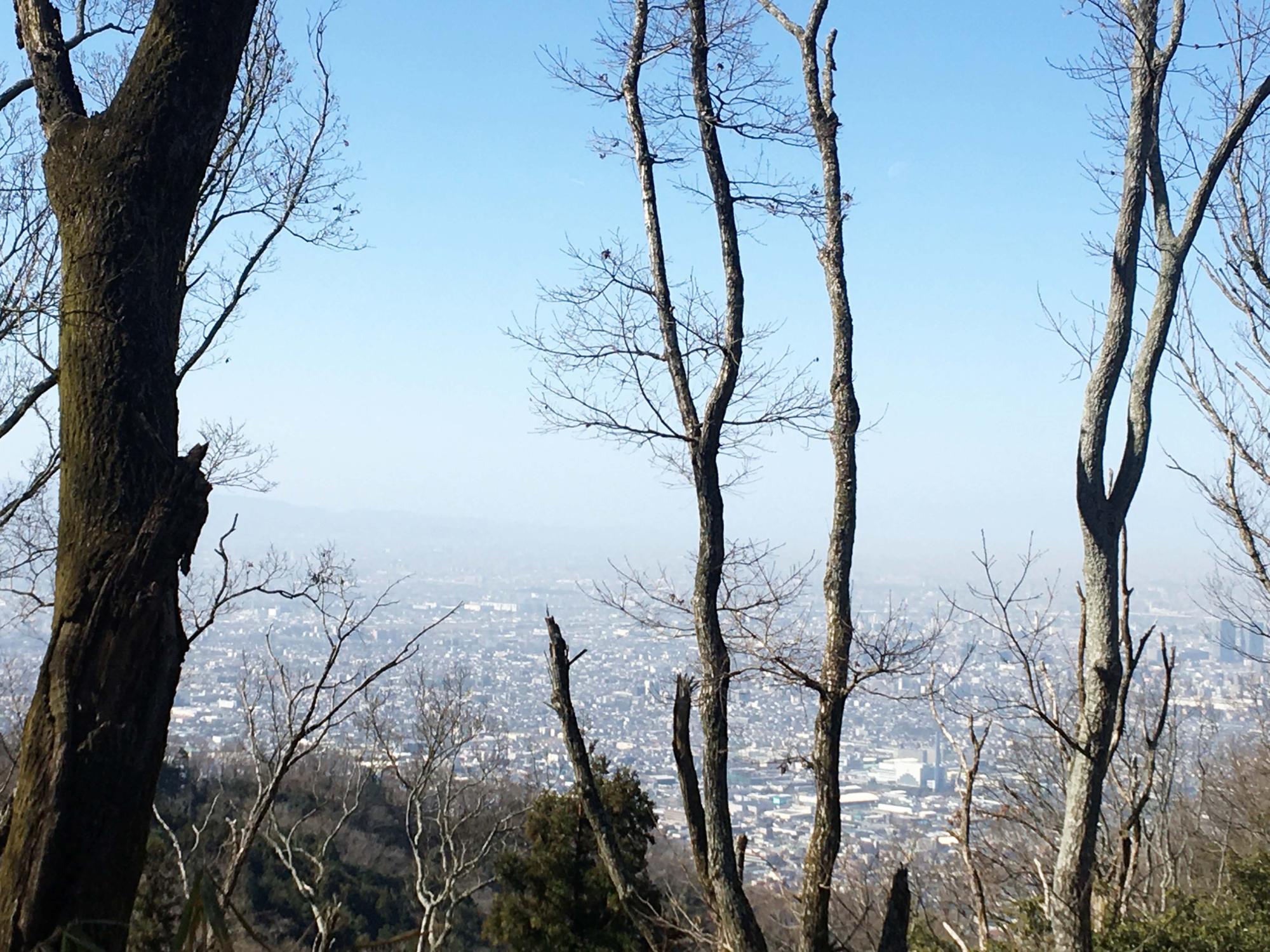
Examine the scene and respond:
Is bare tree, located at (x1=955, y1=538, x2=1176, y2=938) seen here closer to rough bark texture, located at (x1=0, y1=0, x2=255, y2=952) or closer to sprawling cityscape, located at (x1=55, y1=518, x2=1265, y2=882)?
sprawling cityscape, located at (x1=55, y1=518, x2=1265, y2=882)

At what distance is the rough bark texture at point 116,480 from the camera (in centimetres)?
195

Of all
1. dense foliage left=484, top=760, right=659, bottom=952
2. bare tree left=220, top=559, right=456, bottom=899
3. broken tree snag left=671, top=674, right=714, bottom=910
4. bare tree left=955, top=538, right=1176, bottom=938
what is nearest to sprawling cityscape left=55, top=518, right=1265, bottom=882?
bare tree left=955, top=538, right=1176, bottom=938

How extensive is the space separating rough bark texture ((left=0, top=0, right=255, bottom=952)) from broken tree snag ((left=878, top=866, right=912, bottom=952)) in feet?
12.8

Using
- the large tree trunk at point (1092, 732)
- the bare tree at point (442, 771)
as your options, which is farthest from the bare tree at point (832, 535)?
the bare tree at point (442, 771)

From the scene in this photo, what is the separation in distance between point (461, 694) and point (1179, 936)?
8189 mm

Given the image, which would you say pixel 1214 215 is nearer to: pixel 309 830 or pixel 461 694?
pixel 461 694

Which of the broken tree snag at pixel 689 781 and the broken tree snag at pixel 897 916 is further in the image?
the broken tree snag at pixel 689 781

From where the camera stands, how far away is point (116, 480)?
7.11ft

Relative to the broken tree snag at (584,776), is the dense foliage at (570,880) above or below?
below

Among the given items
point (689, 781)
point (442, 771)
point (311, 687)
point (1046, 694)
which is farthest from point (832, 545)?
point (442, 771)

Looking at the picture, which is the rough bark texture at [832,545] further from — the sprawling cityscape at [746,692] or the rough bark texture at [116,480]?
the rough bark texture at [116,480]

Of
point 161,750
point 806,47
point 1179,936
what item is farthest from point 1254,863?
point 161,750

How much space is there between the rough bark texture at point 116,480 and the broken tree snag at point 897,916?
154 inches

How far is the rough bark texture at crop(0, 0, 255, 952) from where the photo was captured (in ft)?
Answer: 6.40
